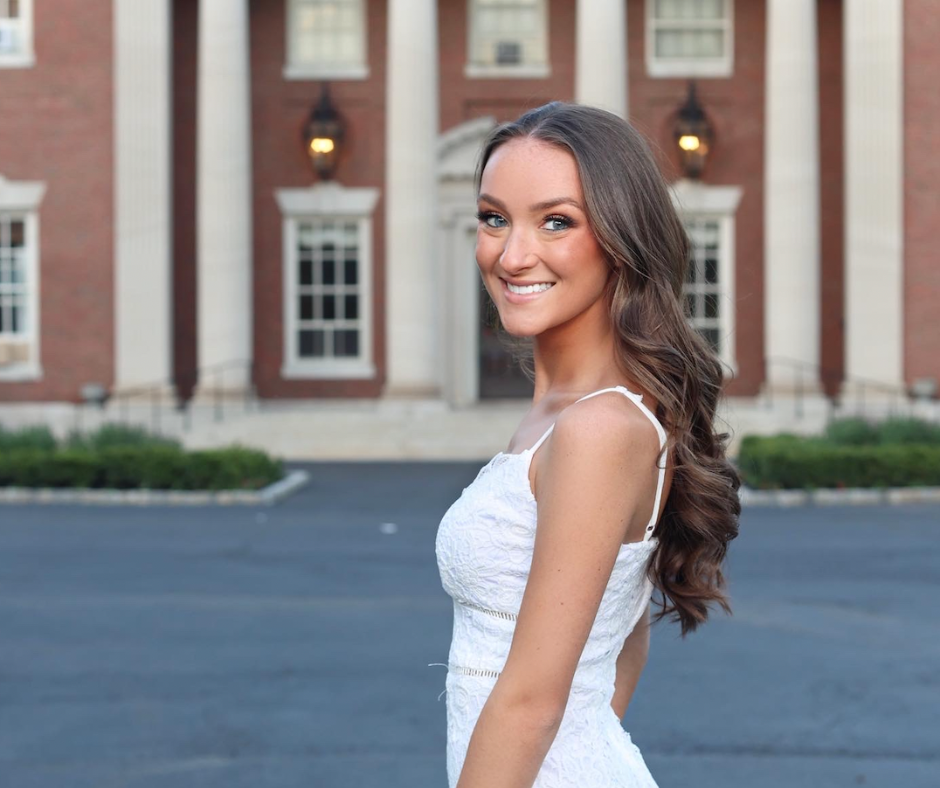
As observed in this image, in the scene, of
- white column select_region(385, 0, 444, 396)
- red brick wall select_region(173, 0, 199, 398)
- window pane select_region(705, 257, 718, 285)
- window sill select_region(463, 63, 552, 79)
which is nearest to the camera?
window pane select_region(705, 257, 718, 285)

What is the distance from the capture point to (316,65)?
23875 millimetres

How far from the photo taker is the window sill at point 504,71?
23.8m

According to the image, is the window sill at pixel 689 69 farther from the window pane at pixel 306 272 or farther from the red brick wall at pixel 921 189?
the window pane at pixel 306 272

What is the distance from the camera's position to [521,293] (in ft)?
6.64

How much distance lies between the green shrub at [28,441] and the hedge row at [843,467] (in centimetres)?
873

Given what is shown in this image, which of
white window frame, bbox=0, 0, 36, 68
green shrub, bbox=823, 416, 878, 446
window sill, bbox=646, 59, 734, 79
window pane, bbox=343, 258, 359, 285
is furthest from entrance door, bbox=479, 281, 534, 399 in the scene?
white window frame, bbox=0, 0, 36, 68

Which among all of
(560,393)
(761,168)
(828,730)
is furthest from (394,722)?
(761,168)

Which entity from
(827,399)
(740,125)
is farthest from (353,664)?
(740,125)

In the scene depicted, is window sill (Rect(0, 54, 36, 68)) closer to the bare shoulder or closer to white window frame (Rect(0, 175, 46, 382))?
white window frame (Rect(0, 175, 46, 382))

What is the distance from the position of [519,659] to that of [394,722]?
457 centimetres

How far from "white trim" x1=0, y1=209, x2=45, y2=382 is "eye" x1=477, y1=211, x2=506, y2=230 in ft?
72.2

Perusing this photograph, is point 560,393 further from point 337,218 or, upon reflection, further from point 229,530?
point 337,218

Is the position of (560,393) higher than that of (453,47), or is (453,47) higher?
(453,47)

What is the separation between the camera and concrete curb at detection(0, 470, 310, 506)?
15156mm
